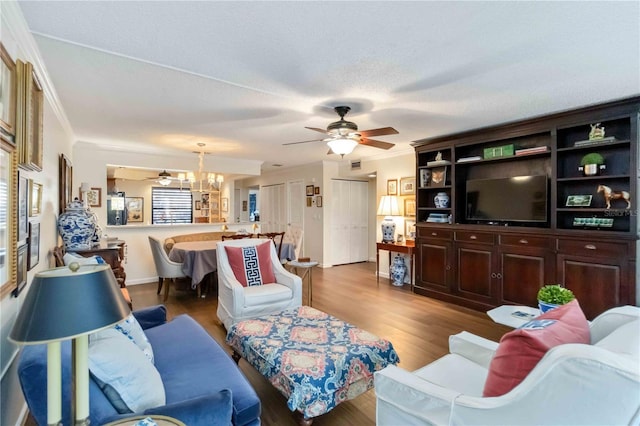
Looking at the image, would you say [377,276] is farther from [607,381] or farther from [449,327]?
[607,381]

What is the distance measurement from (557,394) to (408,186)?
15.7 feet

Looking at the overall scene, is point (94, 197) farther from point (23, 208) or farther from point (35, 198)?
point (23, 208)

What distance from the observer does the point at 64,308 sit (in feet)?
3.21

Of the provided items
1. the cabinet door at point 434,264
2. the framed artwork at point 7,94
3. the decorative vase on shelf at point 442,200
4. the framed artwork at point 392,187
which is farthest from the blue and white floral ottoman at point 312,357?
the framed artwork at point 392,187

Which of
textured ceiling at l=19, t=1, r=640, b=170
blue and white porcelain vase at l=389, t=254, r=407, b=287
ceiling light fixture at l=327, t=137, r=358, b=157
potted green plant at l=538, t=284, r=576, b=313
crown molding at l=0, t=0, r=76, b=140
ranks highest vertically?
textured ceiling at l=19, t=1, r=640, b=170

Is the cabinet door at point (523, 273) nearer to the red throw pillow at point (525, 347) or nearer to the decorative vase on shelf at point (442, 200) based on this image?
the decorative vase on shelf at point (442, 200)

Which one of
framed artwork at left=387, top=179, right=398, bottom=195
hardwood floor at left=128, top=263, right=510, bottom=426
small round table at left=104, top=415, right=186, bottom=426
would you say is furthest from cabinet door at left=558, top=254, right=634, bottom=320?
small round table at left=104, top=415, right=186, bottom=426

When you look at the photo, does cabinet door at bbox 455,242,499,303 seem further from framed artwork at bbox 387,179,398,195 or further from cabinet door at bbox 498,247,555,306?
framed artwork at bbox 387,179,398,195

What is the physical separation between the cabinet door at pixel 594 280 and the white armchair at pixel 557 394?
207 cm

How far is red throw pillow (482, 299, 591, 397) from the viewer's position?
3.64ft

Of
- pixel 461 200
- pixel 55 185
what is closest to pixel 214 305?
pixel 55 185

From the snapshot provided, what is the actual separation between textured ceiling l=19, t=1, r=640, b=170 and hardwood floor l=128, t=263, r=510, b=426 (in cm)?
228

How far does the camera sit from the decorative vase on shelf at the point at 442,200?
4.66m

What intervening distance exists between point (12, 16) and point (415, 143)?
443cm
